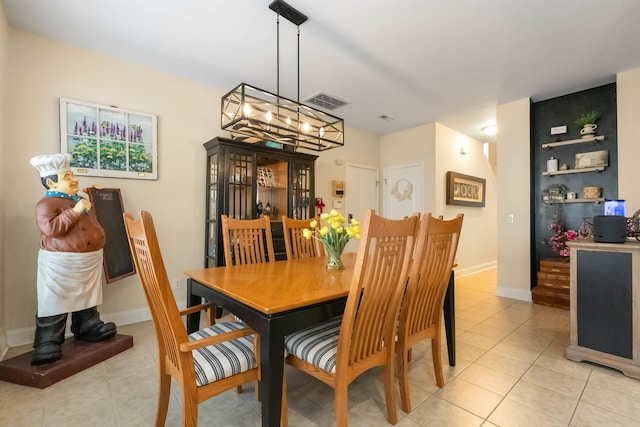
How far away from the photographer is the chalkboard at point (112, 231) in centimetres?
257

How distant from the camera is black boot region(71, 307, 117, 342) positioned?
2.28 m

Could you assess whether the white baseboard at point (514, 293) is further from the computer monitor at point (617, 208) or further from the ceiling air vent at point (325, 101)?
the ceiling air vent at point (325, 101)

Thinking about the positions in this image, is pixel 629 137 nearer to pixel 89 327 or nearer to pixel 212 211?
pixel 212 211

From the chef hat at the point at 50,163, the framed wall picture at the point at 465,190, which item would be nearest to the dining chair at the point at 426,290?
the chef hat at the point at 50,163

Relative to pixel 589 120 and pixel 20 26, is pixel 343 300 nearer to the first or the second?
pixel 20 26

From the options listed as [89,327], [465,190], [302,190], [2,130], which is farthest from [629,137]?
[2,130]

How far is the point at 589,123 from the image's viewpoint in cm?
341

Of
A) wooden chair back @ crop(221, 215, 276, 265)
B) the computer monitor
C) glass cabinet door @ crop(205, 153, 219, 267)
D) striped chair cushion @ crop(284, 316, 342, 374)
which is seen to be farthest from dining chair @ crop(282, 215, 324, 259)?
the computer monitor

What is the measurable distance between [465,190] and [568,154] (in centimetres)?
172

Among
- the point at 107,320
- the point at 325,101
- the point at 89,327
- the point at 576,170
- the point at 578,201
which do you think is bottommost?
the point at 107,320

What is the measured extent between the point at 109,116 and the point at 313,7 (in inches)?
84.2

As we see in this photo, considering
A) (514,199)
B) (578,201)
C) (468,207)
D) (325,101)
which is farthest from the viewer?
(468,207)

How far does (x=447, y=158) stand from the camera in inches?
195

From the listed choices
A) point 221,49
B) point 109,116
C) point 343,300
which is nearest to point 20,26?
point 109,116
